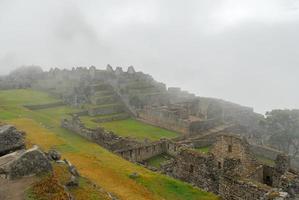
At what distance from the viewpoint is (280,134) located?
5231 centimetres

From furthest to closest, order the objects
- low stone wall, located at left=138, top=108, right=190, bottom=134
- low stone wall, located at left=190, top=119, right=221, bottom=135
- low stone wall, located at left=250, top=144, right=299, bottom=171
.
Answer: low stone wall, located at left=138, top=108, right=190, bottom=134 < low stone wall, located at left=190, top=119, right=221, bottom=135 < low stone wall, located at left=250, top=144, right=299, bottom=171

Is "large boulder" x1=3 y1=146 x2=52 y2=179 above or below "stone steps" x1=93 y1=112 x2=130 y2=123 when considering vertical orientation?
above

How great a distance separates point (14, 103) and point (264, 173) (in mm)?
38153

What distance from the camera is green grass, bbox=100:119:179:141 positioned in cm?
5281

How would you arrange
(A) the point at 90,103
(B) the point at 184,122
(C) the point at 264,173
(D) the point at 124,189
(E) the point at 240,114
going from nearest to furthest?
(D) the point at 124,189 → (C) the point at 264,173 → (B) the point at 184,122 → (E) the point at 240,114 → (A) the point at 90,103

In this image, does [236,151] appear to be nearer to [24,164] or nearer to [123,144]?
[24,164]

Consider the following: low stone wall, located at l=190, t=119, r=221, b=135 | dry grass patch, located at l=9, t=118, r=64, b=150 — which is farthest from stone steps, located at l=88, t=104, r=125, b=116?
dry grass patch, located at l=9, t=118, r=64, b=150

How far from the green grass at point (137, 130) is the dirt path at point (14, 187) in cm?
3587

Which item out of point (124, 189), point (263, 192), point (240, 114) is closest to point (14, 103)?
point (240, 114)

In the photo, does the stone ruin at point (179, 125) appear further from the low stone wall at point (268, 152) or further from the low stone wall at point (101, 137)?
the low stone wall at point (268, 152)

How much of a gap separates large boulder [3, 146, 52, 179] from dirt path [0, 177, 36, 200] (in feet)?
0.91

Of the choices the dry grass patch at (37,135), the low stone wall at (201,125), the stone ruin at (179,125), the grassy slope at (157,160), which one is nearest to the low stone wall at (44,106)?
the stone ruin at (179,125)

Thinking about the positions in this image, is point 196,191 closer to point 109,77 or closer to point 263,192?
point 263,192

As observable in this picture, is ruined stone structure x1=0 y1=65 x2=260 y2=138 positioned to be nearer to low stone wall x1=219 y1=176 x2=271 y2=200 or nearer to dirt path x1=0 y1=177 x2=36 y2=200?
low stone wall x1=219 y1=176 x2=271 y2=200
